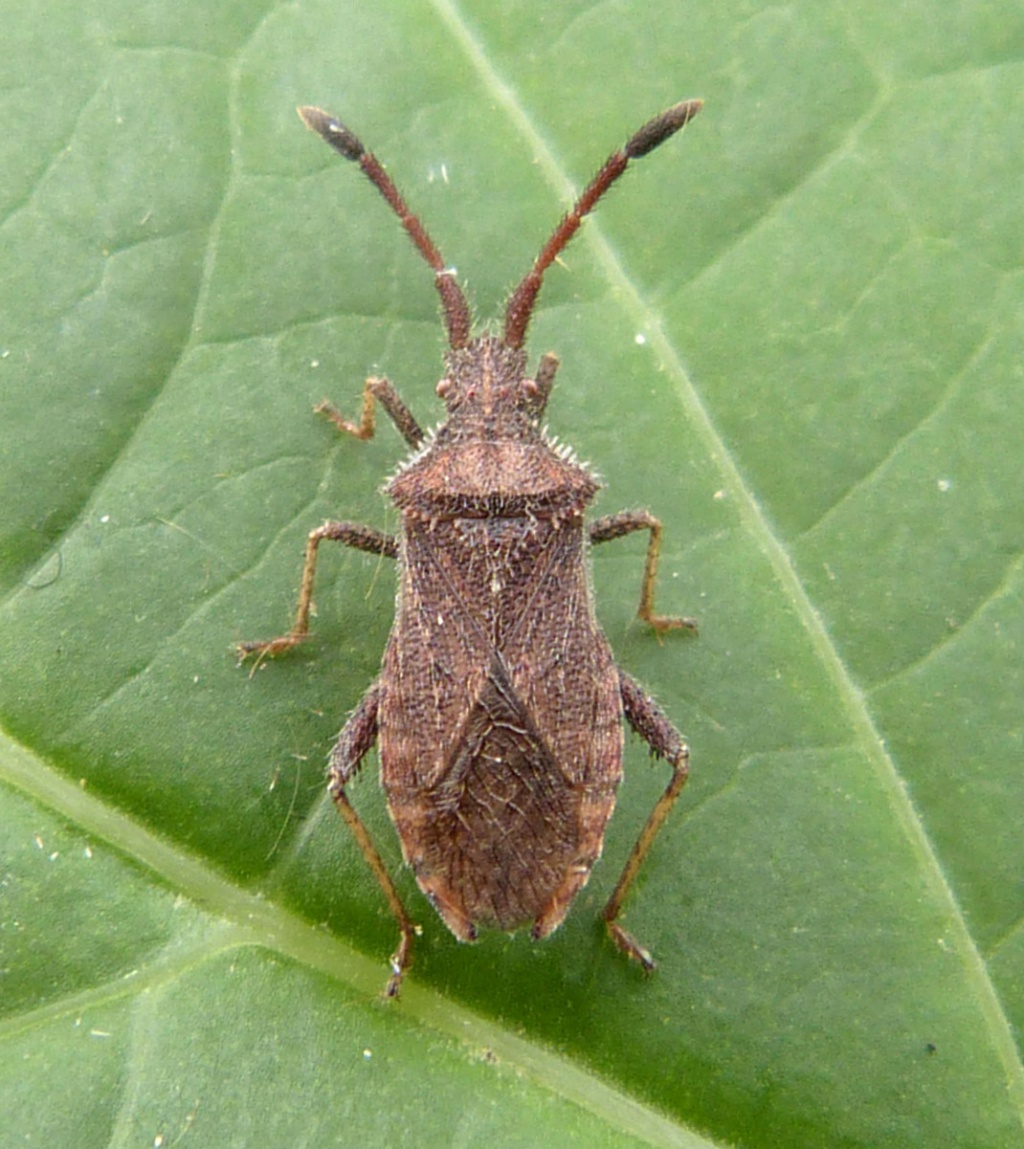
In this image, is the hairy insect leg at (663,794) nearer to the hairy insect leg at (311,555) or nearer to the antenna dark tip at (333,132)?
the hairy insect leg at (311,555)

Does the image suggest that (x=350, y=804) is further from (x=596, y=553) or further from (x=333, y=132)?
(x=333, y=132)

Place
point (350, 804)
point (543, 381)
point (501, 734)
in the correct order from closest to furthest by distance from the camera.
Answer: point (501, 734), point (350, 804), point (543, 381)

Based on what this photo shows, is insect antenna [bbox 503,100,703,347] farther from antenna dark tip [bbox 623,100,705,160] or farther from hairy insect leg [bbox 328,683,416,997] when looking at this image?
hairy insect leg [bbox 328,683,416,997]

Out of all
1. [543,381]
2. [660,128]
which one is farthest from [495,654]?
[660,128]

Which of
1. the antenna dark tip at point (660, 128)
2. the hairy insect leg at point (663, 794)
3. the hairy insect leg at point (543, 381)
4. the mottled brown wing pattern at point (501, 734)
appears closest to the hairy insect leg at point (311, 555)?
the mottled brown wing pattern at point (501, 734)

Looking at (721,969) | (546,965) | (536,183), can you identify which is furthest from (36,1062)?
(536,183)

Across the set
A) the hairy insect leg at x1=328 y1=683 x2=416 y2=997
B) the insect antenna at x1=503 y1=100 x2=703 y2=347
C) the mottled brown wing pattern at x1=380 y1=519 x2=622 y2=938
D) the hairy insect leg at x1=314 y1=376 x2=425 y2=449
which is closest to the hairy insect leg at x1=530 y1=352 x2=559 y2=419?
the insect antenna at x1=503 y1=100 x2=703 y2=347

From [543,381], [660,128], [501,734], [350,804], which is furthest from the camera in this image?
[543,381]

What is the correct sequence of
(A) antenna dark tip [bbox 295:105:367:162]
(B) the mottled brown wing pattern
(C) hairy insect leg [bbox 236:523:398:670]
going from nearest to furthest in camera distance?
(B) the mottled brown wing pattern, (A) antenna dark tip [bbox 295:105:367:162], (C) hairy insect leg [bbox 236:523:398:670]
